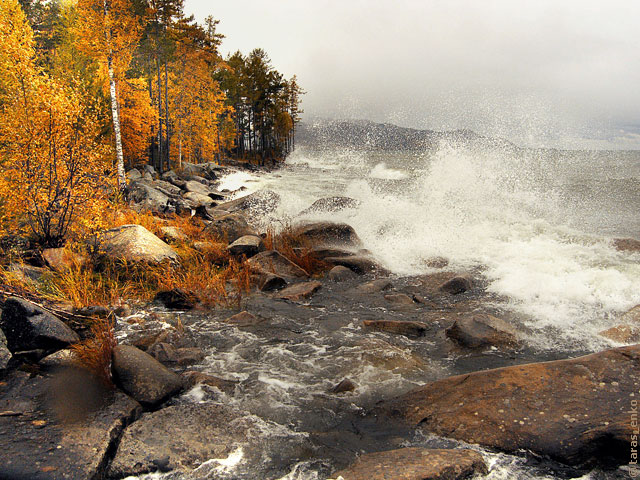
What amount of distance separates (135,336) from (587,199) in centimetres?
3084

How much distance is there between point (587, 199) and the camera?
2731 cm

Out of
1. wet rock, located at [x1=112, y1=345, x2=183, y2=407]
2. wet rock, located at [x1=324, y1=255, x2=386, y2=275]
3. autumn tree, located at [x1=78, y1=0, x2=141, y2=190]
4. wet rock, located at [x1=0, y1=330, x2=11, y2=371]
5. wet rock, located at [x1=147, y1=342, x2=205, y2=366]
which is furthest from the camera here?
autumn tree, located at [x1=78, y1=0, x2=141, y2=190]

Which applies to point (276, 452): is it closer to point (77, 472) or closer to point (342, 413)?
point (342, 413)

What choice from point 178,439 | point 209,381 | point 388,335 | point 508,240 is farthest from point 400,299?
point 508,240

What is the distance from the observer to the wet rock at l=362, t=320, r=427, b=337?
7.20 m

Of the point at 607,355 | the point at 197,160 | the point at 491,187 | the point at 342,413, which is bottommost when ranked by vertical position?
the point at 342,413

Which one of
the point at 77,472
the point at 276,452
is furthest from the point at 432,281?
the point at 77,472

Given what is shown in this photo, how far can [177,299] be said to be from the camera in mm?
8125

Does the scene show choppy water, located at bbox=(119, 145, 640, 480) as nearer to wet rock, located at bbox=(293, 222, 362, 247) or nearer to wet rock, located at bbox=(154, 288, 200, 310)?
wet rock, located at bbox=(154, 288, 200, 310)

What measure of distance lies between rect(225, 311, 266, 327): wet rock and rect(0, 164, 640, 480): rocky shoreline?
2 cm

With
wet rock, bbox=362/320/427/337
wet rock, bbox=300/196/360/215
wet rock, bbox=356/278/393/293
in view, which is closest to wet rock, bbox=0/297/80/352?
wet rock, bbox=362/320/427/337

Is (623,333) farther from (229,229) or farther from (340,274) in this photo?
(229,229)

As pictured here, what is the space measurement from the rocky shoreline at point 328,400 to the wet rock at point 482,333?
2 cm

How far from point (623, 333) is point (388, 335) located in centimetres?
415
